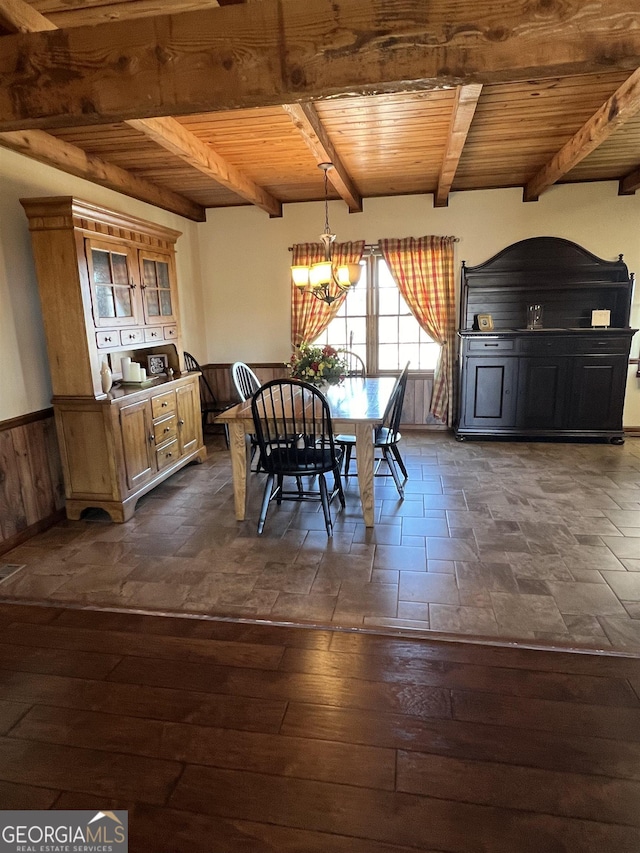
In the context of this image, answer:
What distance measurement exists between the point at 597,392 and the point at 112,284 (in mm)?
4489

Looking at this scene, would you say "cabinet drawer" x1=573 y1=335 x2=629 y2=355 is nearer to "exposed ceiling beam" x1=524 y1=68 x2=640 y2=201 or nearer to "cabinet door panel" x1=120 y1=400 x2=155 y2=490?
"exposed ceiling beam" x1=524 y1=68 x2=640 y2=201

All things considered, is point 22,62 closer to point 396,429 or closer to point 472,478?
point 396,429

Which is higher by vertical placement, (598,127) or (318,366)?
(598,127)

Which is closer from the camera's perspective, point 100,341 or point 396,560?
point 396,560

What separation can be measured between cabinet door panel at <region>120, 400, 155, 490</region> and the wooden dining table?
0.70 meters

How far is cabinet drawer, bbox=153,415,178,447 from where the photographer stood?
393 centimetres

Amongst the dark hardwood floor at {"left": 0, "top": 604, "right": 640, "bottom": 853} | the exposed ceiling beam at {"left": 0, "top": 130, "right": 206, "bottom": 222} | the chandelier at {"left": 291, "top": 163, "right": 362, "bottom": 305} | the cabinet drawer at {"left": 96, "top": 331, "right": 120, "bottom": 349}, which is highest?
the exposed ceiling beam at {"left": 0, "top": 130, "right": 206, "bottom": 222}

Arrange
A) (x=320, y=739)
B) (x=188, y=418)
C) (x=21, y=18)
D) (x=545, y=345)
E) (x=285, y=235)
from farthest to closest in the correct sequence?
(x=285, y=235) → (x=545, y=345) → (x=188, y=418) → (x=21, y=18) → (x=320, y=739)

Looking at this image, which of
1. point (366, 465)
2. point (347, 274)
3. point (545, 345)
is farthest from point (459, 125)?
point (545, 345)

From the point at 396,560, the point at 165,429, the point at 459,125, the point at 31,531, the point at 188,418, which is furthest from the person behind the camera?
the point at 188,418

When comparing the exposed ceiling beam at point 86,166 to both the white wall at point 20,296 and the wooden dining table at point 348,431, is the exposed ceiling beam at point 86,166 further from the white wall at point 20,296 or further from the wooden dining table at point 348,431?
the wooden dining table at point 348,431

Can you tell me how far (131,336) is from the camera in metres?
3.76

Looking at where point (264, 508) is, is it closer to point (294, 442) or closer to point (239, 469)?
point (239, 469)

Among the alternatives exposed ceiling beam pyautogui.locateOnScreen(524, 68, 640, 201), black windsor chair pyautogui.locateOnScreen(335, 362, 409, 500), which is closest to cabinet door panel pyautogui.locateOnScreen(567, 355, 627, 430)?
exposed ceiling beam pyautogui.locateOnScreen(524, 68, 640, 201)
